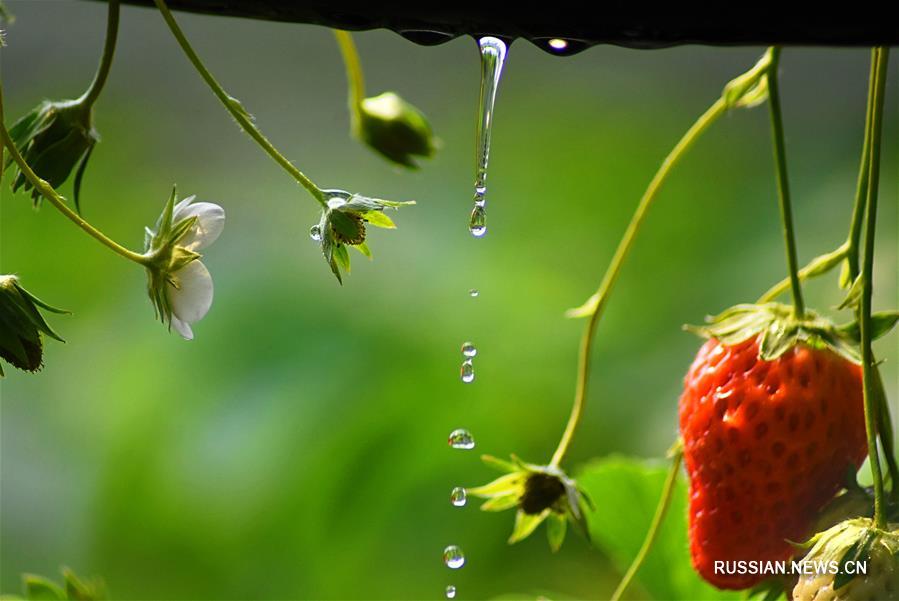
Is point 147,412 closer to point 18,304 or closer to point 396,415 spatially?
point 396,415

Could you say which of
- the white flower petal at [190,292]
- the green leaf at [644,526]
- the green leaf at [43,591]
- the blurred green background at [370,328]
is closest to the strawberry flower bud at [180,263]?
the white flower petal at [190,292]

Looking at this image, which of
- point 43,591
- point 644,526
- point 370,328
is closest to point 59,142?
point 43,591

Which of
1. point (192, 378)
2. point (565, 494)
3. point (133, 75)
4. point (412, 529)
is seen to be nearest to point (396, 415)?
point (412, 529)

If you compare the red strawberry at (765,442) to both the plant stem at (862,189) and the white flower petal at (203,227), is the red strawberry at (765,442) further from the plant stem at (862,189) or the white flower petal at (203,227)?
the white flower petal at (203,227)

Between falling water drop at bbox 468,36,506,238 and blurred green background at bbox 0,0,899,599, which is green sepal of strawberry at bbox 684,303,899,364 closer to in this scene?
falling water drop at bbox 468,36,506,238

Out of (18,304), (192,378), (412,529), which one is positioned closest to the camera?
(18,304)

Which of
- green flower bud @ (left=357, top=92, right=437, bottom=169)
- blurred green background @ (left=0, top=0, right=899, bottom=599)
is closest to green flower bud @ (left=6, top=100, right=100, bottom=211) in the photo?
green flower bud @ (left=357, top=92, right=437, bottom=169)
